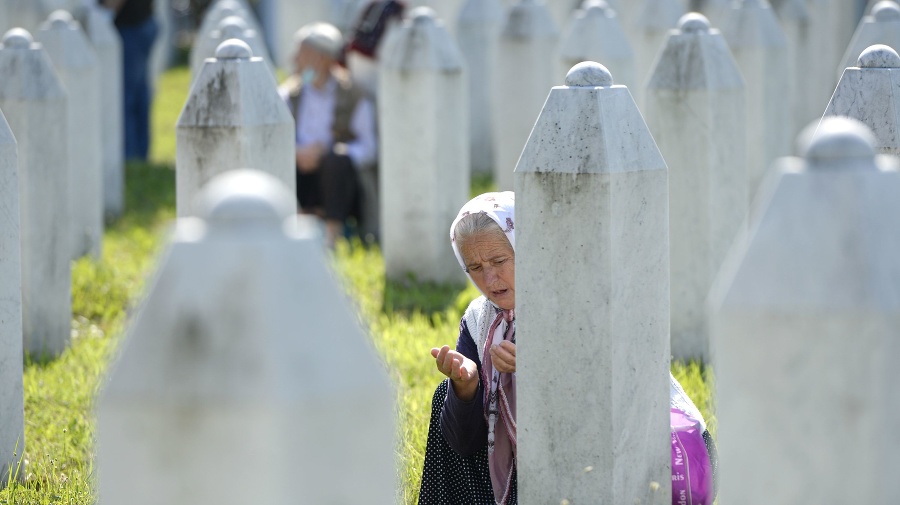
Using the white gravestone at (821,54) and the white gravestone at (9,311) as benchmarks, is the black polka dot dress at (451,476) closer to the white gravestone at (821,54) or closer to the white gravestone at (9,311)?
the white gravestone at (9,311)

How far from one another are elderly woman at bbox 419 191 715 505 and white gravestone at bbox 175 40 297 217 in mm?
1316

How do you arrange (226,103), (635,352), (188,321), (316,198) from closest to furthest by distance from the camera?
1. (188,321)
2. (635,352)
3. (226,103)
4. (316,198)

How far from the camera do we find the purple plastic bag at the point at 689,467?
4375mm

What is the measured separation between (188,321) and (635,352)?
6.22ft

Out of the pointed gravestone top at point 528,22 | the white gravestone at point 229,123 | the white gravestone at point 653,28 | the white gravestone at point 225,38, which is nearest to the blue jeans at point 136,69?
the white gravestone at point 225,38

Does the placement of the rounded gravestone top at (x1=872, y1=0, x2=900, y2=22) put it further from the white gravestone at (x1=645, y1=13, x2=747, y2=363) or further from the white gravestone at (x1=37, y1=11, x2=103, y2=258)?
the white gravestone at (x1=37, y1=11, x2=103, y2=258)

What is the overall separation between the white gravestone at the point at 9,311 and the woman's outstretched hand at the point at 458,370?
1610 millimetres

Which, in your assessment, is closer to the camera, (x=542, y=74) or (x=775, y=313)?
(x=775, y=313)

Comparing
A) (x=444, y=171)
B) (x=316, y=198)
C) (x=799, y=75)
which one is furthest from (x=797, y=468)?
(x=799, y=75)

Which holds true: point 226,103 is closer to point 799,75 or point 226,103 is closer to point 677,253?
point 677,253

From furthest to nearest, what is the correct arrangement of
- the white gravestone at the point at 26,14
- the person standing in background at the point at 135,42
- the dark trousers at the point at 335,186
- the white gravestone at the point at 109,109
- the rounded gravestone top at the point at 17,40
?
the person standing in background at the point at 135,42
the white gravestone at the point at 109,109
the white gravestone at the point at 26,14
the dark trousers at the point at 335,186
the rounded gravestone top at the point at 17,40

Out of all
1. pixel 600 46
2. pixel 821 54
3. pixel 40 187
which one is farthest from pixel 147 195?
pixel 821 54

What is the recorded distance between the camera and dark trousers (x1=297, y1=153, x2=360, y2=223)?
996cm

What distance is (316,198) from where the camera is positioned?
10164 mm
